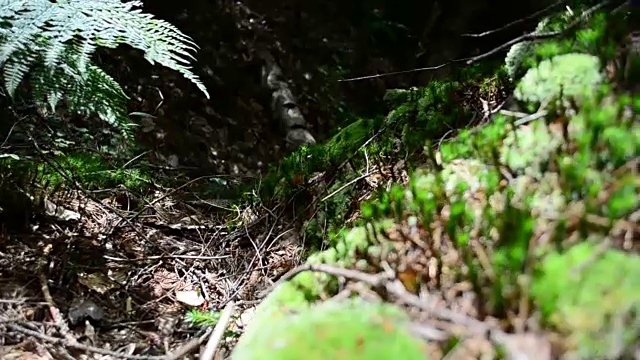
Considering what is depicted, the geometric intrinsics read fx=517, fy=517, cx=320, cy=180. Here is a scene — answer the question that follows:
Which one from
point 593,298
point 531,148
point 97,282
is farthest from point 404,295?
point 97,282

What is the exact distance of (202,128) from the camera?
4.65 m

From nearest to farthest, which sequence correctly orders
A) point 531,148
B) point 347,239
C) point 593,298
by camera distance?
point 593,298, point 531,148, point 347,239

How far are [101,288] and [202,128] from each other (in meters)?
2.71

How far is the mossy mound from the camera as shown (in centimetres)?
93

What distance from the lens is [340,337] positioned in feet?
3.14

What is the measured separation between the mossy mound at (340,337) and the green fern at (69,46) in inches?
62.6

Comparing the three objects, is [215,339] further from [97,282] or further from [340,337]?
[97,282]

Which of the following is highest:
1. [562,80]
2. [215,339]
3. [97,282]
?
[562,80]

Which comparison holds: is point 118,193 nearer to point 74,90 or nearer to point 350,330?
point 74,90

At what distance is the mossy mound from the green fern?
1591 mm

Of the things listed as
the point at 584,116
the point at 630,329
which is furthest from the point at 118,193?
the point at 630,329

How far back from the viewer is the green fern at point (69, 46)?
212 cm

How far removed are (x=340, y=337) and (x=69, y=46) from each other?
6.35ft

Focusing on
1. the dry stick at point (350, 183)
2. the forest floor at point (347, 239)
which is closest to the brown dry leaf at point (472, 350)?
the forest floor at point (347, 239)
